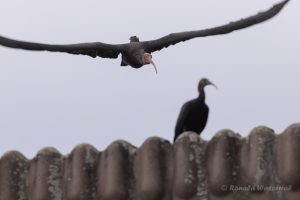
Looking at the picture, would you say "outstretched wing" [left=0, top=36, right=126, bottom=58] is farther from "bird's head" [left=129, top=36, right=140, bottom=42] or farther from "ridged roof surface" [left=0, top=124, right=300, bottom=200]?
"ridged roof surface" [left=0, top=124, right=300, bottom=200]

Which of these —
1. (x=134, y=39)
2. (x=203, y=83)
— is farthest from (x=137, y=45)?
(x=203, y=83)

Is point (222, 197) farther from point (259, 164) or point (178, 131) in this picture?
point (178, 131)

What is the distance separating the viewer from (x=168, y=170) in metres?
7.50

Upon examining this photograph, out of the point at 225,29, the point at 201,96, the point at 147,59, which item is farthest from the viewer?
the point at 147,59

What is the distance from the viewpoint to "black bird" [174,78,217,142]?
10008mm

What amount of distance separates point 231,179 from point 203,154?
39 cm

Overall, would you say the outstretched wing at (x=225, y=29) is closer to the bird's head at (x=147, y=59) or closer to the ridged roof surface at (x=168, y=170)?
the bird's head at (x=147, y=59)

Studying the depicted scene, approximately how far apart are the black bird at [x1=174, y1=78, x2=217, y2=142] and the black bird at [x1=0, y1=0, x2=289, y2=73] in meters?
2.85

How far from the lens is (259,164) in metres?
7.00

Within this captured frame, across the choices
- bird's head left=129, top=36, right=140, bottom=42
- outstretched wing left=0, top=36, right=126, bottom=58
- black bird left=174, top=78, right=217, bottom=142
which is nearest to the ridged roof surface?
black bird left=174, top=78, right=217, bottom=142

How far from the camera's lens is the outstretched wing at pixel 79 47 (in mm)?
12984

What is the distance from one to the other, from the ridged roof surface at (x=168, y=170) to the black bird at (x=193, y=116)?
7.29ft

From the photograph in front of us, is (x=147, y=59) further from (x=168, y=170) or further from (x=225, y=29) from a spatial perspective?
(x=168, y=170)

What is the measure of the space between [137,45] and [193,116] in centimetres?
666
